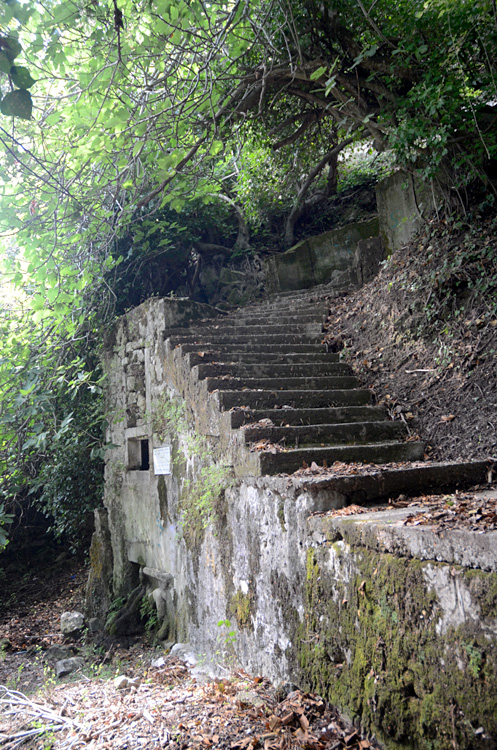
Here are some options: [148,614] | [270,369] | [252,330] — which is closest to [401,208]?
[252,330]

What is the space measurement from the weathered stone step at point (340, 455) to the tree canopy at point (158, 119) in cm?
254

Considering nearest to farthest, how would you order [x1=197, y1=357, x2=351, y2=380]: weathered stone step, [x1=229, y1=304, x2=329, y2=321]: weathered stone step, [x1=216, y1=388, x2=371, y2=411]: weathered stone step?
[x1=216, y1=388, x2=371, y2=411]: weathered stone step → [x1=197, y1=357, x2=351, y2=380]: weathered stone step → [x1=229, y1=304, x2=329, y2=321]: weathered stone step

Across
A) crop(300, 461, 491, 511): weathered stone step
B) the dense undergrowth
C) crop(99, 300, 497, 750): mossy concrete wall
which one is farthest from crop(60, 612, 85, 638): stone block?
crop(300, 461, 491, 511): weathered stone step

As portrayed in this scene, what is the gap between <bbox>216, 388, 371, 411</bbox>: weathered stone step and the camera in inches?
177

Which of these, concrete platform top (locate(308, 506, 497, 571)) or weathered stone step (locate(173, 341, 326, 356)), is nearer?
concrete platform top (locate(308, 506, 497, 571))

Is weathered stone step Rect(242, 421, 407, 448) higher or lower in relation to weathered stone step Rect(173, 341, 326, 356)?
lower

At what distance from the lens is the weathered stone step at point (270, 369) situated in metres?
5.02

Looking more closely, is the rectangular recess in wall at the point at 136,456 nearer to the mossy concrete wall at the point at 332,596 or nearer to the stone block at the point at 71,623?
the mossy concrete wall at the point at 332,596

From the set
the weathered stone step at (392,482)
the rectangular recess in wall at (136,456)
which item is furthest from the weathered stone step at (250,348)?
the weathered stone step at (392,482)

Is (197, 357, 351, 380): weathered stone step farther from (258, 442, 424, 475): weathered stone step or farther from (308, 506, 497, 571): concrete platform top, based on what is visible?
(308, 506, 497, 571): concrete platform top

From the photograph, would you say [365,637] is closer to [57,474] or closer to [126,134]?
[126,134]

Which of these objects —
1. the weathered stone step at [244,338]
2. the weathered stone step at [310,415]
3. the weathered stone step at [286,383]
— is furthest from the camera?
the weathered stone step at [244,338]

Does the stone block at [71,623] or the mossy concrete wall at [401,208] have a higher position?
the mossy concrete wall at [401,208]

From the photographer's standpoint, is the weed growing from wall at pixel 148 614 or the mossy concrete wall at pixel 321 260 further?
the mossy concrete wall at pixel 321 260
